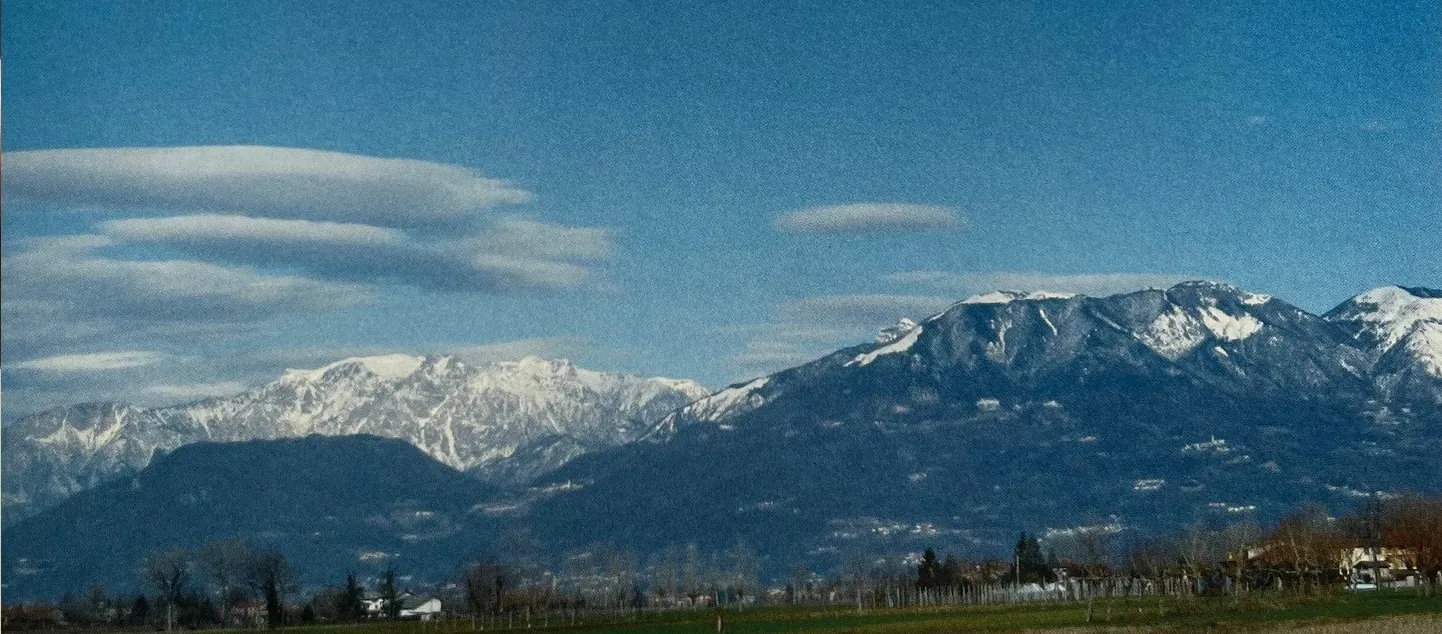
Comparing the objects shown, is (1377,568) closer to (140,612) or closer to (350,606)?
(350,606)

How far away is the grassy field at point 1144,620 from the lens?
94.5 meters

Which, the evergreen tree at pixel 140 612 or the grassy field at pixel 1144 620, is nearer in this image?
the grassy field at pixel 1144 620

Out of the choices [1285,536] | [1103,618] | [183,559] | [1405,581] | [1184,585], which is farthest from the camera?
→ [183,559]

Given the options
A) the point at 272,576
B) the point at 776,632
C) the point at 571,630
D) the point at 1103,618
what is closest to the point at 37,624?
the point at 272,576

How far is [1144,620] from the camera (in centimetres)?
10388

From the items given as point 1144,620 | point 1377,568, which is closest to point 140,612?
point 1377,568

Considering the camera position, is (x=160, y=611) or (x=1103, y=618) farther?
(x=160, y=611)

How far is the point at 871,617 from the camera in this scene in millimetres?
133875

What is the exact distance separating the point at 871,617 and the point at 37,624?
306ft

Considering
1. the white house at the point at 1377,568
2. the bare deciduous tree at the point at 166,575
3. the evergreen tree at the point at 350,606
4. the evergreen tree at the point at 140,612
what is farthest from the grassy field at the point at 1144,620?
the evergreen tree at the point at 140,612

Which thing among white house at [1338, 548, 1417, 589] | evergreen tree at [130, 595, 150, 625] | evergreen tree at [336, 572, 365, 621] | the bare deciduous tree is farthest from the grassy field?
evergreen tree at [130, 595, 150, 625]

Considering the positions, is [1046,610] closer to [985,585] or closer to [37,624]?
[985,585]

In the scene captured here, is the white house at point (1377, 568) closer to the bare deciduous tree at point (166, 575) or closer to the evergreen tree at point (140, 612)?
the bare deciduous tree at point (166, 575)

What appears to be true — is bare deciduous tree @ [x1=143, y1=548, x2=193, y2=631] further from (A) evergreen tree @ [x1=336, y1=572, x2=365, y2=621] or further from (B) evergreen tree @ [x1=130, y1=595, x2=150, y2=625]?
(A) evergreen tree @ [x1=336, y1=572, x2=365, y2=621]
